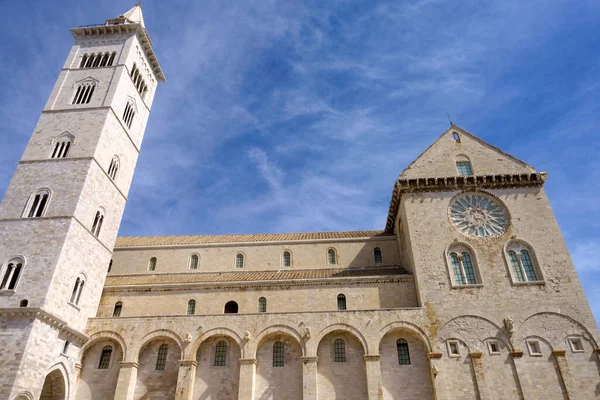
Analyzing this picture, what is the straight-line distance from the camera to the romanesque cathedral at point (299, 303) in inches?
839

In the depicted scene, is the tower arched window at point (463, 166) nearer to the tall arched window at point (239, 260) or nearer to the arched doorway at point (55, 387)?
the tall arched window at point (239, 260)

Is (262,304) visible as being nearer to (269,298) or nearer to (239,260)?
(269,298)

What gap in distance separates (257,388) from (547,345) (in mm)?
16417

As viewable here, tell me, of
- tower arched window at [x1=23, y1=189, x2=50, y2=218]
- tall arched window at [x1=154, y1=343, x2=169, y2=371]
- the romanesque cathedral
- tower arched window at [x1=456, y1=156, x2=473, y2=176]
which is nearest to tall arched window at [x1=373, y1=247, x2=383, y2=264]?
the romanesque cathedral

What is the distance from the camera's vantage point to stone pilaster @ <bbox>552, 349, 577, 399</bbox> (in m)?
20.4

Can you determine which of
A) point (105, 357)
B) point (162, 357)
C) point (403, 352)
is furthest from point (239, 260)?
point (403, 352)

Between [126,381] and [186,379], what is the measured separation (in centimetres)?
349

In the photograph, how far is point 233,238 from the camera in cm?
3400

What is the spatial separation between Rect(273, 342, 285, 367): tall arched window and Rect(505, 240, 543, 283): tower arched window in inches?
581

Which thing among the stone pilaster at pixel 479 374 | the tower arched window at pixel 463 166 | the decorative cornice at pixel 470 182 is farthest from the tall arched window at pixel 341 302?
the tower arched window at pixel 463 166

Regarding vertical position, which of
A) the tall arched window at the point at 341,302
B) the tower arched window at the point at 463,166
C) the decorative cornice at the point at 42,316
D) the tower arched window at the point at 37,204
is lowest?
the decorative cornice at the point at 42,316

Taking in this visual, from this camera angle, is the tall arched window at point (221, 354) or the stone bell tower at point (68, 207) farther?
the tall arched window at point (221, 354)

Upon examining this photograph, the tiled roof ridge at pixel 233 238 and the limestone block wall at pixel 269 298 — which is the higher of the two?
the tiled roof ridge at pixel 233 238

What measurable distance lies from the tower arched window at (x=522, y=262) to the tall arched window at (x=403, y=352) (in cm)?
785
